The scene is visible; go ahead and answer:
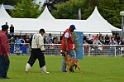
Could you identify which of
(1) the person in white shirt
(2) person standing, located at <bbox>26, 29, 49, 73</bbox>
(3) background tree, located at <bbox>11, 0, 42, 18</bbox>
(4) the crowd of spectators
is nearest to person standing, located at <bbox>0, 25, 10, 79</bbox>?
(2) person standing, located at <bbox>26, 29, 49, 73</bbox>

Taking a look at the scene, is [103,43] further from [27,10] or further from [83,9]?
[83,9]

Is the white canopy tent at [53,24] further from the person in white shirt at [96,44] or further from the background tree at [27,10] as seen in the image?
the background tree at [27,10]

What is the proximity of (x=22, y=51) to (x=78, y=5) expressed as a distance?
4273 cm

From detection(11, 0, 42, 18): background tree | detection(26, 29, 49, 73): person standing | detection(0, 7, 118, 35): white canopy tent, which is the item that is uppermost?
detection(11, 0, 42, 18): background tree

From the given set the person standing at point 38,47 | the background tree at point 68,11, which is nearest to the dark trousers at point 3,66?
the person standing at point 38,47

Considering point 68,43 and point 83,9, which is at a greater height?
point 83,9

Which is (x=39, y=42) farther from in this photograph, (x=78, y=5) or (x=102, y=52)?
(x=78, y=5)

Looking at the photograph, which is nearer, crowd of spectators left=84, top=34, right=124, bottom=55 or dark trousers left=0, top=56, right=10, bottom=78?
dark trousers left=0, top=56, right=10, bottom=78

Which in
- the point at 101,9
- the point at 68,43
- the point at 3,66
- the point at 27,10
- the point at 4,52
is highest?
the point at 27,10

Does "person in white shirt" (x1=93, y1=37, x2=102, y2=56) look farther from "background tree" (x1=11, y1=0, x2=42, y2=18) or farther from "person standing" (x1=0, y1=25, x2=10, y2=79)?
"background tree" (x1=11, y1=0, x2=42, y2=18)

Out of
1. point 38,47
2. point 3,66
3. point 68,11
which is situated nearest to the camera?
point 3,66

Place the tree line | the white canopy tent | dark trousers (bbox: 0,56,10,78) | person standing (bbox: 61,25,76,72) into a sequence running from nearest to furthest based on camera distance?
dark trousers (bbox: 0,56,10,78), person standing (bbox: 61,25,76,72), the white canopy tent, the tree line

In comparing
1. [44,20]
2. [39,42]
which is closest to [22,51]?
[44,20]

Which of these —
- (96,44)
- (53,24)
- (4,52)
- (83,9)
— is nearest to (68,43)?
(4,52)
